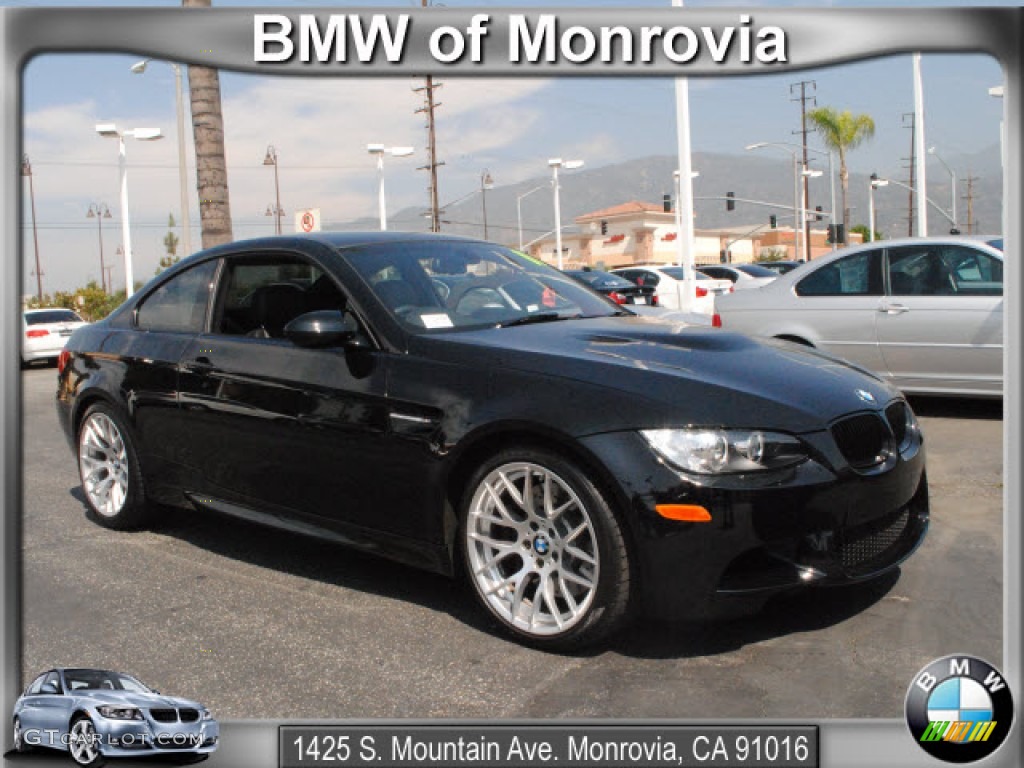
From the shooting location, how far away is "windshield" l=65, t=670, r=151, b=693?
240cm

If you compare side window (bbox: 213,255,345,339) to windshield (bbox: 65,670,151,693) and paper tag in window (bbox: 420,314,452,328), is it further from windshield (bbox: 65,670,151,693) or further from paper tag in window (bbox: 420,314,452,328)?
windshield (bbox: 65,670,151,693)

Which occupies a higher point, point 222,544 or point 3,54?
point 3,54

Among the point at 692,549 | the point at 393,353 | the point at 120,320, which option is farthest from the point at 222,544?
the point at 692,549

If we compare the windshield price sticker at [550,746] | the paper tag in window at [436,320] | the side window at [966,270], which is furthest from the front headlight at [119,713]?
the side window at [966,270]

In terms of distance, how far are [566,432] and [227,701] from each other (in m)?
1.32

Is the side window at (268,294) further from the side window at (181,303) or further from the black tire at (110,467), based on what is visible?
the black tire at (110,467)

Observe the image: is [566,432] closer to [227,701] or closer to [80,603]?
[227,701]

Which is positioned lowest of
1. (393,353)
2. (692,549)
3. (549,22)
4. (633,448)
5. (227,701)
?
(227,701)

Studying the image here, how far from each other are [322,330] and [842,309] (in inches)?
221

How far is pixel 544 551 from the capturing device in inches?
131

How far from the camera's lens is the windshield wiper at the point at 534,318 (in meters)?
3.98

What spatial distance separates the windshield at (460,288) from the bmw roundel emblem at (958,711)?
2176mm

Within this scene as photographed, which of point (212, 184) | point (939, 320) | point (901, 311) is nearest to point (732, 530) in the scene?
point (939, 320)

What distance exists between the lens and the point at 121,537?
5.02 metres
